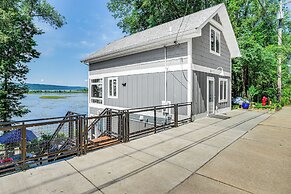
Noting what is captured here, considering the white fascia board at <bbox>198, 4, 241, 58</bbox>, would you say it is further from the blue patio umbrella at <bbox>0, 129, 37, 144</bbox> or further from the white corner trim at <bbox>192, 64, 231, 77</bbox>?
the blue patio umbrella at <bbox>0, 129, 37, 144</bbox>

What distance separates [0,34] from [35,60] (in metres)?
2.92

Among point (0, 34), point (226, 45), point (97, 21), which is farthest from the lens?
point (97, 21)

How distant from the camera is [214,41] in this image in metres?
9.21

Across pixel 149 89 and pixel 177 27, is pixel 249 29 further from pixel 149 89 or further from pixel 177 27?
pixel 149 89

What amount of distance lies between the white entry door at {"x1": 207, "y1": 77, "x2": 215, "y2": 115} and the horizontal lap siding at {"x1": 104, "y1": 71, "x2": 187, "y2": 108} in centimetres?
211

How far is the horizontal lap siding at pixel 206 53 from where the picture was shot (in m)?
7.51

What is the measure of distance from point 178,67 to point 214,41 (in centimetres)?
366

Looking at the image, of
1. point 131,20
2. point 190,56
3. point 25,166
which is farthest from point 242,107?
point 131,20

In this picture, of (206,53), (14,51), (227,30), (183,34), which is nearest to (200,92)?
(206,53)

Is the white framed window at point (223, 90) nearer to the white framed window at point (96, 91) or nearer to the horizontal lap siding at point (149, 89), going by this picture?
the horizontal lap siding at point (149, 89)

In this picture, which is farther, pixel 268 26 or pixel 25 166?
pixel 268 26

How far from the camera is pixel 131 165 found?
3.08 metres

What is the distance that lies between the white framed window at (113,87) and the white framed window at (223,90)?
674 centimetres

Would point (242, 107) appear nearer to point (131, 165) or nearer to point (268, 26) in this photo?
point (268, 26)
